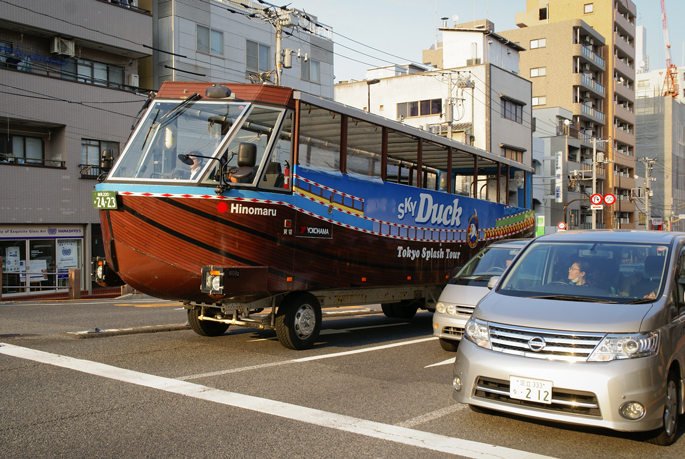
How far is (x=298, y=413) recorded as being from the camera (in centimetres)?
596

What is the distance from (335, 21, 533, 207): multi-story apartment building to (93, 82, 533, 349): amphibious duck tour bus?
3401 centimetres

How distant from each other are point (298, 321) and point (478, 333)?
169 inches

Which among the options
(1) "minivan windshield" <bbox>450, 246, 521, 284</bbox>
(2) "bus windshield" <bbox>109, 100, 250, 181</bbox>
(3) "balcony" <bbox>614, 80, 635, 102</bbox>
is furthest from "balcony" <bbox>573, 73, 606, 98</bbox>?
(2) "bus windshield" <bbox>109, 100, 250, 181</bbox>

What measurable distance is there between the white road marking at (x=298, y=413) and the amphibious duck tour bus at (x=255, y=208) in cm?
135

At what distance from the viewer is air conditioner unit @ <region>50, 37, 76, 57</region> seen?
2678cm

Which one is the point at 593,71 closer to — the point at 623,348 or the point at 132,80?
the point at 132,80

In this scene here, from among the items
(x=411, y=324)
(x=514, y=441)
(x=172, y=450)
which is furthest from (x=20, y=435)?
(x=411, y=324)

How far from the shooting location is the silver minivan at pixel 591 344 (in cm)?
491

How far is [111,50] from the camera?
29.2m

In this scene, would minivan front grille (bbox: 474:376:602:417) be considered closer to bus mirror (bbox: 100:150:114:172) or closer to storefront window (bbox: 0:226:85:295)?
bus mirror (bbox: 100:150:114:172)

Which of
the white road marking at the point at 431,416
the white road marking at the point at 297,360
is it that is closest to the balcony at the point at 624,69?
the white road marking at the point at 297,360

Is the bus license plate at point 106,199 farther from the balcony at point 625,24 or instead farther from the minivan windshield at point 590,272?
the balcony at point 625,24

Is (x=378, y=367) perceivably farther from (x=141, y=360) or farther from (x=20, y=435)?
(x=20, y=435)

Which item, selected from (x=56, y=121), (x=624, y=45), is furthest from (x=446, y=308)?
(x=624, y=45)
